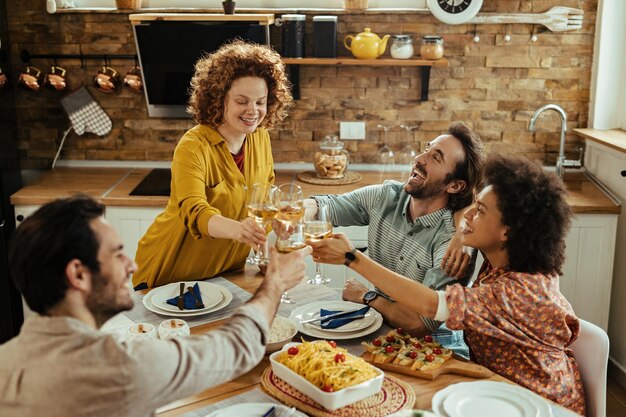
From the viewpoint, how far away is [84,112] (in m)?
4.09

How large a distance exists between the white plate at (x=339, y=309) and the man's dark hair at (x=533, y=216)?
44 cm

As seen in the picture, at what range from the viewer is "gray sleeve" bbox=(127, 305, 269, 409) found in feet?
4.31

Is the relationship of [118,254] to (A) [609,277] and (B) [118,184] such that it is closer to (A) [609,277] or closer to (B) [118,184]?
(B) [118,184]

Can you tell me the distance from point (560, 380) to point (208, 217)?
1159 mm

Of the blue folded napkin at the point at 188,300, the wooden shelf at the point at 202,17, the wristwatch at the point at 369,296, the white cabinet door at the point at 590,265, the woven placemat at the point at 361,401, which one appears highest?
the wooden shelf at the point at 202,17

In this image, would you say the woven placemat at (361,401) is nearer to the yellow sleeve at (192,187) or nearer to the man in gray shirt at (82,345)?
the man in gray shirt at (82,345)

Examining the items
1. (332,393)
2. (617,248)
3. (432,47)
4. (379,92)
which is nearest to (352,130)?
(379,92)

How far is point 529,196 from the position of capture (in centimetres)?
200

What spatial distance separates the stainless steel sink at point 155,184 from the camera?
3717mm

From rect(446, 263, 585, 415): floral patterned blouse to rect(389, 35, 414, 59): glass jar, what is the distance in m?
2.04

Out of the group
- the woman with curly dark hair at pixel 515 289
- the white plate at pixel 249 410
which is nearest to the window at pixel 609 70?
the woman with curly dark hair at pixel 515 289

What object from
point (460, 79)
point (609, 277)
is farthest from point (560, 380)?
point (460, 79)

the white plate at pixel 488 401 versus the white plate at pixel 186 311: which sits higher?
the white plate at pixel 186 311

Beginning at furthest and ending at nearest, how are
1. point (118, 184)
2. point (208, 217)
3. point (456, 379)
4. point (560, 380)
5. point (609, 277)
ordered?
point (118, 184) → point (609, 277) → point (208, 217) → point (560, 380) → point (456, 379)
